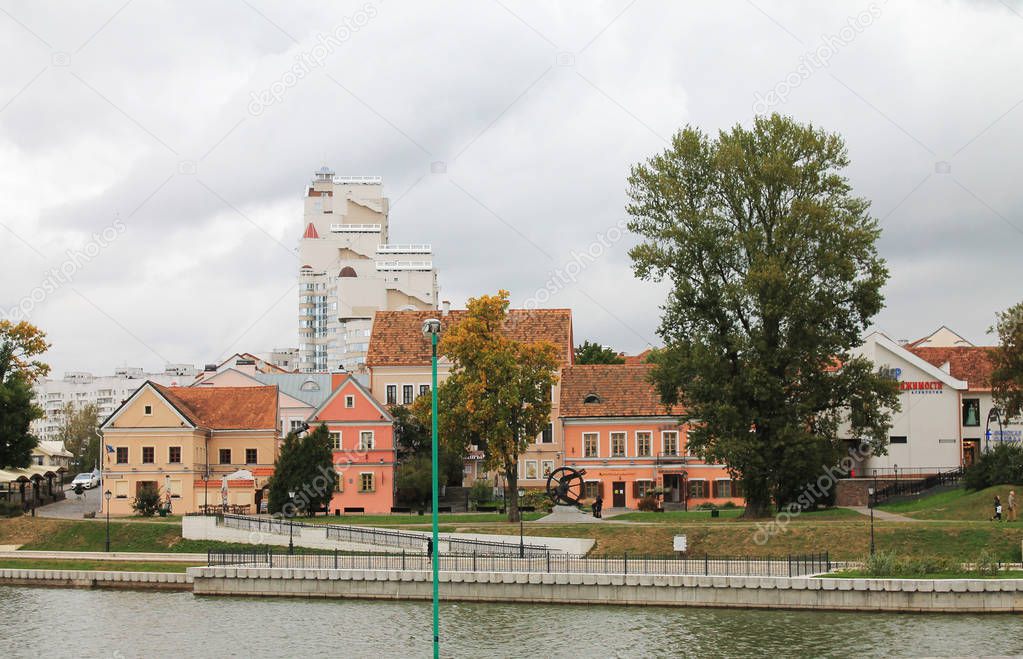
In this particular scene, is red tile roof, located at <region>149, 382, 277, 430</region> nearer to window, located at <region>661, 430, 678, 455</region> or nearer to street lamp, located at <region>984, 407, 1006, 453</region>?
window, located at <region>661, 430, 678, 455</region>

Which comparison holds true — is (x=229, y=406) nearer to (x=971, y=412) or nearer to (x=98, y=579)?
(x=98, y=579)

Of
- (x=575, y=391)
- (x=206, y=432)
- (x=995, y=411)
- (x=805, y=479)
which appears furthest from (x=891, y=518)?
(x=206, y=432)

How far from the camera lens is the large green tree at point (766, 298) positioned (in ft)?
197

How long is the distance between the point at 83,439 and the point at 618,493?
302ft

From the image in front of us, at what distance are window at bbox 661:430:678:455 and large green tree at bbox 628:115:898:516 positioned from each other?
19875 mm

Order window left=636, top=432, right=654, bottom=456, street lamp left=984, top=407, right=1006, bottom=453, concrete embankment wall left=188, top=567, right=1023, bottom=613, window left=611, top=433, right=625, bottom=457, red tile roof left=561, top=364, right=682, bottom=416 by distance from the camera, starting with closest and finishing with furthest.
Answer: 1. concrete embankment wall left=188, top=567, right=1023, bottom=613
2. street lamp left=984, top=407, right=1006, bottom=453
3. window left=636, top=432, right=654, bottom=456
4. window left=611, top=433, right=625, bottom=457
5. red tile roof left=561, top=364, right=682, bottom=416

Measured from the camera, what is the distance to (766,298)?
60.0 m

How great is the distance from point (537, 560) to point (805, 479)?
708 inches

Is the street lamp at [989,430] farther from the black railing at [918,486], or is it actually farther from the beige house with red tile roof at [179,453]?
the beige house with red tile roof at [179,453]

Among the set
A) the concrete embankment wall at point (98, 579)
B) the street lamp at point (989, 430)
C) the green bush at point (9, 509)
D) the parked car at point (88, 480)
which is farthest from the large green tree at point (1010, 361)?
the parked car at point (88, 480)

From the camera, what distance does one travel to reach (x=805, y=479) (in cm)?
6156

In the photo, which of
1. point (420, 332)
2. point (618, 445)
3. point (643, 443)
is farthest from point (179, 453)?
point (643, 443)

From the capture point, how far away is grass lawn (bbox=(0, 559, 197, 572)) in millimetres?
54719

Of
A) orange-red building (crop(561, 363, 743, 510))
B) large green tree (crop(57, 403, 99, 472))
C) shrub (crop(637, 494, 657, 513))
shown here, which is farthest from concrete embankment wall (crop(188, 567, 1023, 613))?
large green tree (crop(57, 403, 99, 472))
